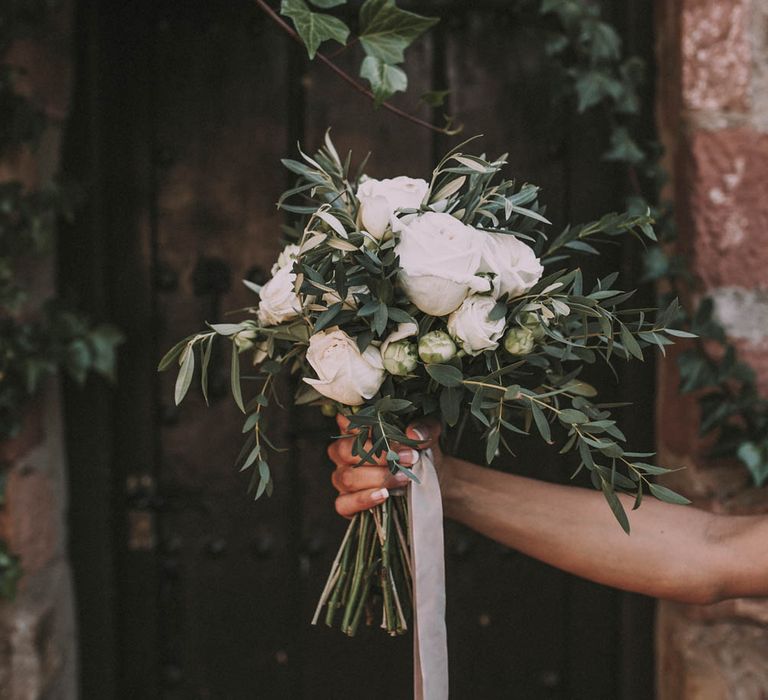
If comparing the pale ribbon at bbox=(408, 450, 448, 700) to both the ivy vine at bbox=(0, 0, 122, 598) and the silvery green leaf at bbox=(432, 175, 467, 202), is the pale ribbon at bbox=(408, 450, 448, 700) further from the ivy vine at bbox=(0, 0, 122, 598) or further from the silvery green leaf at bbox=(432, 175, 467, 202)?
the ivy vine at bbox=(0, 0, 122, 598)

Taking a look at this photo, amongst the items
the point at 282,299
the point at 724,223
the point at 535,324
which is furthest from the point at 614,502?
the point at 724,223

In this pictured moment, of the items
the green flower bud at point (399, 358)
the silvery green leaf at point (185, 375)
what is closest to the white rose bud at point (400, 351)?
the green flower bud at point (399, 358)

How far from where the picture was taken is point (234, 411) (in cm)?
148

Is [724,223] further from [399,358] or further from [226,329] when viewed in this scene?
[226,329]

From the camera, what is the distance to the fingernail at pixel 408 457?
0.88m

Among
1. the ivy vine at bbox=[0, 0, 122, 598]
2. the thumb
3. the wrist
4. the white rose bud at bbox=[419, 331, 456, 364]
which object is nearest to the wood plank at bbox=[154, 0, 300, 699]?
the ivy vine at bbox=[0, 0, 122, 598]

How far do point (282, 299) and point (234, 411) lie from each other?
2.23ft

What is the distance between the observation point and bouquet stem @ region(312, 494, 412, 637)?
3.04 feet

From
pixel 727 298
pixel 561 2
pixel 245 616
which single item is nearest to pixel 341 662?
pixel 245 616

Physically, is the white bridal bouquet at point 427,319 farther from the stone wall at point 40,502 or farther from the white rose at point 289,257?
the stone wall at point 40,502

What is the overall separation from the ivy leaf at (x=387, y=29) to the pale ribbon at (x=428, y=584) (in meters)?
0.52

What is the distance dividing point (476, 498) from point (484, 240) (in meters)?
0.39

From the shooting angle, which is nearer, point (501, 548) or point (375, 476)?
point (375, 476)

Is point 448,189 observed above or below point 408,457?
above
